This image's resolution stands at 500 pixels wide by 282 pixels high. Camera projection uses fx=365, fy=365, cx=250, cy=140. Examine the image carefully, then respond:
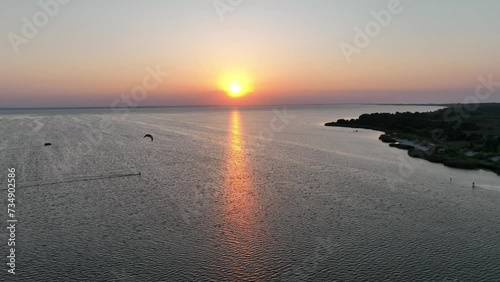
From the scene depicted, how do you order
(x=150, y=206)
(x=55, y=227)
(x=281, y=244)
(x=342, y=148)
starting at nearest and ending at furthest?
(x=281, y=244) → (x=55, y=227) → (x=150, y=206) → (x=342, y=148)

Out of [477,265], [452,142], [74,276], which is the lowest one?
[74,276]

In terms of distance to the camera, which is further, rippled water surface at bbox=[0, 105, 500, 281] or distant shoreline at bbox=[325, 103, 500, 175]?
distant shoreline at bbox=[325, 103, 500, 175]

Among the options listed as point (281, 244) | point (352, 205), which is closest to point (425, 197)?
point (352, 205)

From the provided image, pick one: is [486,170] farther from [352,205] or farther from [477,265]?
[477,265]

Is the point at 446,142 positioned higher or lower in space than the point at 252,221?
higher

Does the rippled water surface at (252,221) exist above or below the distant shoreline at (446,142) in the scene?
below

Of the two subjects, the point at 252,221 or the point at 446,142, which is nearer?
the point at 252,221

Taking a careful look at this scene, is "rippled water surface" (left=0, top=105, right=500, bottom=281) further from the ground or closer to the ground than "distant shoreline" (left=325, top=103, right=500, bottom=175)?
closer to the ground

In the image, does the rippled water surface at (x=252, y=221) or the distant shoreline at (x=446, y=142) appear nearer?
the rippled water surface at (x=252, y=221)
